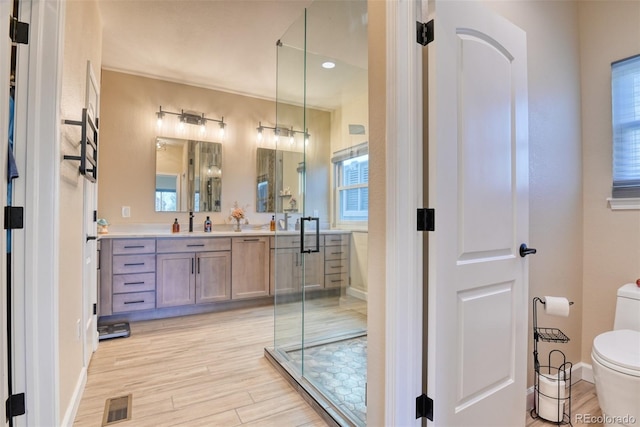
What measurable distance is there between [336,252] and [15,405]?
2622 millimetres

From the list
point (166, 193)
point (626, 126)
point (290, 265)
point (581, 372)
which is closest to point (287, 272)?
point (290, 265)

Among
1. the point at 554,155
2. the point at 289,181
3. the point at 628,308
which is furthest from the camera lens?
the point at 289,181

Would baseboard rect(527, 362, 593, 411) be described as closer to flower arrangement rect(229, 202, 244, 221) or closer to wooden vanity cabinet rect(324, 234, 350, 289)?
wooden vanity cabinet rect(324, 234, 350, 289)

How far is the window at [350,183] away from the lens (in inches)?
119

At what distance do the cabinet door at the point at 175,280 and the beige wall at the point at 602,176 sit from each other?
Answer: 3361 mm

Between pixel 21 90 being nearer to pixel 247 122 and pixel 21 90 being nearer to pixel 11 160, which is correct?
pixel 11 160

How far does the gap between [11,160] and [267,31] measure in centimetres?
235

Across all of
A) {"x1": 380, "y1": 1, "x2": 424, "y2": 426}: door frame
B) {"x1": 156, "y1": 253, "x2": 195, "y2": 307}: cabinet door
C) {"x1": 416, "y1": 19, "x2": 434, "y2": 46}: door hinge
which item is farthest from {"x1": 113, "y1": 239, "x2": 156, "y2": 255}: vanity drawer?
{"x1": 416, "y1": 19, "x2": 434, "y2": 46}: door hinge

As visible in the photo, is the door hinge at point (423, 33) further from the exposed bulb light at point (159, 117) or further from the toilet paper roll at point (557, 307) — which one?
the exposed bulb light at point (159, 117)

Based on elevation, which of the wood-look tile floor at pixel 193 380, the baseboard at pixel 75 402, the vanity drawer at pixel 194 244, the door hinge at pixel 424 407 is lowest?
the wood-look tile floor at pixel 193 380

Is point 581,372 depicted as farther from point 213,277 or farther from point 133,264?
point 133,264

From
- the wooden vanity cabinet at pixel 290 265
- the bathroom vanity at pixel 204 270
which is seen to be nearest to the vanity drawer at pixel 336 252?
the bathroom vanity at pixel 204 270

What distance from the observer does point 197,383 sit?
2039mm

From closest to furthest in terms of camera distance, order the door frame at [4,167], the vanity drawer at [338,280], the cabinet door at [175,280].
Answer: the door frame at [4,167], the cabinet door at [175,280], the vanity drawer at [338,280]
